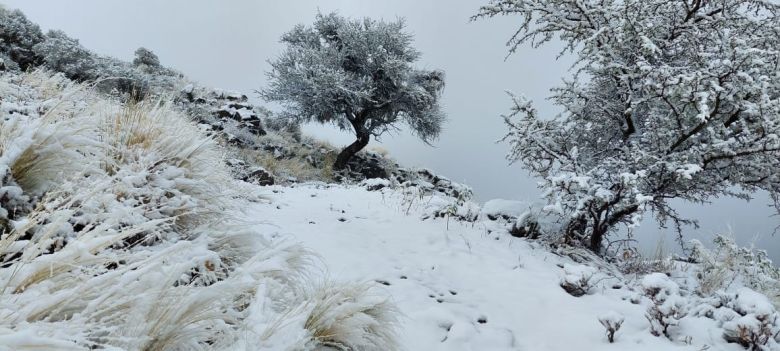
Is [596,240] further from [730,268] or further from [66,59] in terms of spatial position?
[66,59]

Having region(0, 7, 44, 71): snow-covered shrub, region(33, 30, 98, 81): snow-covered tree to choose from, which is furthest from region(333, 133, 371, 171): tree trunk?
region(0, 7, 44, 71): snow-covered shrub

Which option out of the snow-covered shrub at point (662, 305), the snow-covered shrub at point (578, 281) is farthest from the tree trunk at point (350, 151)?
the snow-covered shrub at point (662, 305)

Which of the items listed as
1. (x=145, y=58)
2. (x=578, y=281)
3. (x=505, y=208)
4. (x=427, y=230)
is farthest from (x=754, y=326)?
(x=145, y=58)

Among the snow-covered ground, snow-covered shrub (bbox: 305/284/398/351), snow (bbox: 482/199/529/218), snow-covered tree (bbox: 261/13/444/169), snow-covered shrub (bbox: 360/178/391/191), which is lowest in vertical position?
snow-covered shrub (bbox: 305/284/398/351)

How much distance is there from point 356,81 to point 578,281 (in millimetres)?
12306

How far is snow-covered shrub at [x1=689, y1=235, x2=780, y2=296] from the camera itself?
432 centimetres

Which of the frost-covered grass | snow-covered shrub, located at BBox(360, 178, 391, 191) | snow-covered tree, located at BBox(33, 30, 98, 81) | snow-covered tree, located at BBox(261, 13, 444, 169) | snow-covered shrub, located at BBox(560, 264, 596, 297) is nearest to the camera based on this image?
the frost-covered grass

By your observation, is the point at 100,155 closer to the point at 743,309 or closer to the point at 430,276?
the point at 430,276

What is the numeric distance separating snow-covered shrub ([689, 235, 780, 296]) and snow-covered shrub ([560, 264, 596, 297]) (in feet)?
3.73

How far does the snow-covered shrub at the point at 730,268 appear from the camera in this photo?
432 centimetres

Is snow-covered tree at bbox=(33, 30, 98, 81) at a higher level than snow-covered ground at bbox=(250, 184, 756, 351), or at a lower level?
higher

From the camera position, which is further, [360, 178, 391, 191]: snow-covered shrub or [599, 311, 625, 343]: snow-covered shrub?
[360, 178, 391, 191]: snow-covered shrub

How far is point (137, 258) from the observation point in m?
1.88

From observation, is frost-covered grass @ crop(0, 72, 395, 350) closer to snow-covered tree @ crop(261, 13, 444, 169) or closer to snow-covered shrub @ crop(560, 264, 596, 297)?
snow-covered shrub @ crop(560, 264, 596, 297)
